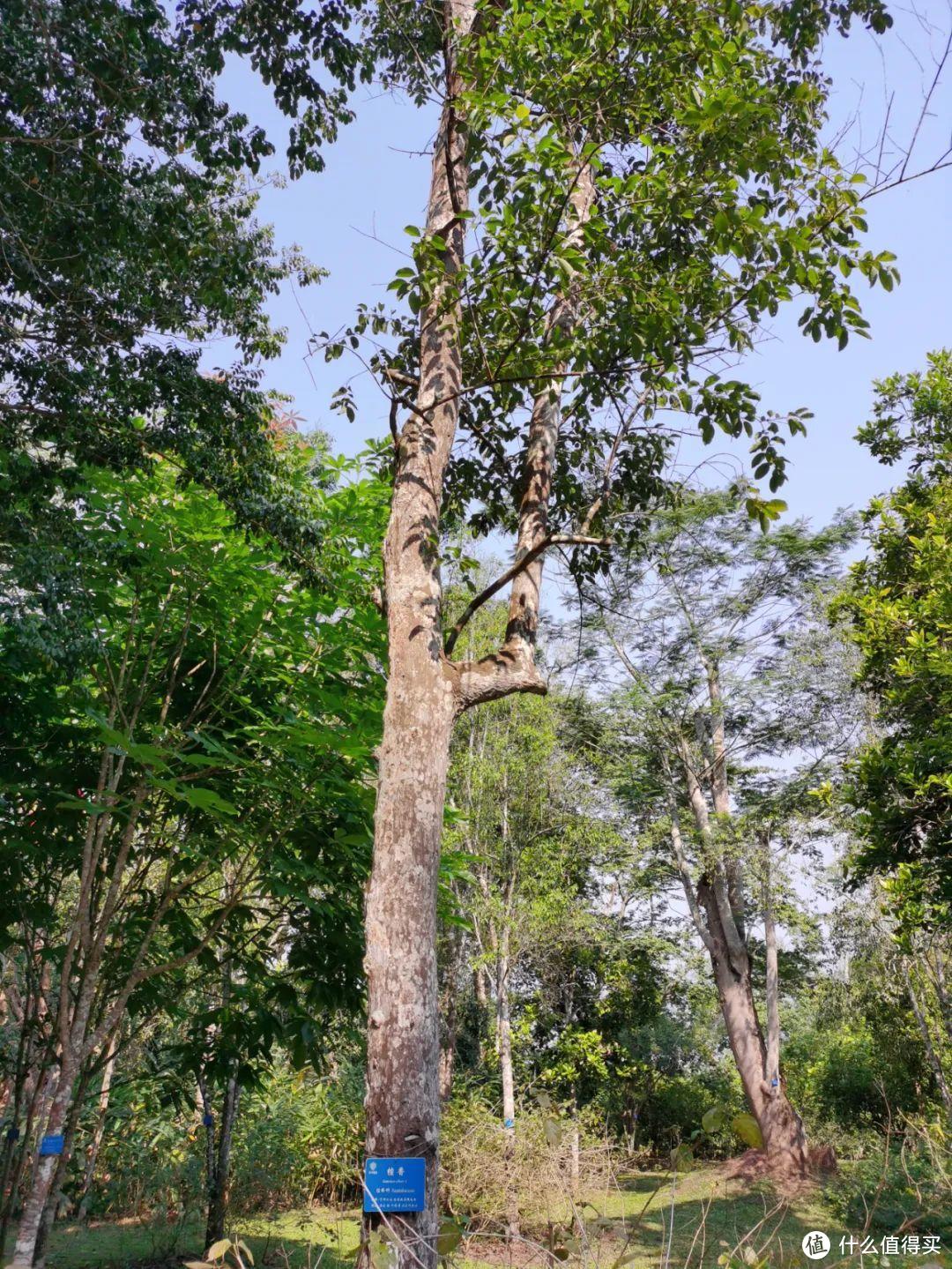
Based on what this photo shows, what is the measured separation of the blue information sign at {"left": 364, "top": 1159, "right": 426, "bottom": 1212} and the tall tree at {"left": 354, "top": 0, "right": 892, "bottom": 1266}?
5 centimetres

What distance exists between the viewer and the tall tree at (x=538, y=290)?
2.83 meters

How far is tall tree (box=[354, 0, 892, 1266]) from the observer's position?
2.83m

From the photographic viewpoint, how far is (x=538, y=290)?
4000 mm

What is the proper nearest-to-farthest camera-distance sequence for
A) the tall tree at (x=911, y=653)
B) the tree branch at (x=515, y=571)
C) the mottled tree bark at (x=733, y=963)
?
the tree branch at (x=515, y=571) → the tall tree at (x=911, y=653) → the mottled tree bark at (x=733, y=963)

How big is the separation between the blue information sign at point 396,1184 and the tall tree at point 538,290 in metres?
0.05

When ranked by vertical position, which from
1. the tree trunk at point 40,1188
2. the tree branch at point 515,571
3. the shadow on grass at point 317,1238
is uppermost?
the tree branch at point 515,571

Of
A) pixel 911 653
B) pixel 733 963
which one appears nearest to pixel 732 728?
pixel 733 963

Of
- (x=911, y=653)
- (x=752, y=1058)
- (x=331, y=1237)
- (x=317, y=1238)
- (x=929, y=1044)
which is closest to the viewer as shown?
(x=331, y=1237)

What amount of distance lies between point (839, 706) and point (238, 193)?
1217cm

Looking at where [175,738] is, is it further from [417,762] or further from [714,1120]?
[714,1120]

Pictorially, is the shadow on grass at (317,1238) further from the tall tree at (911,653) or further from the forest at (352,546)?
the tall tree at (911,653)

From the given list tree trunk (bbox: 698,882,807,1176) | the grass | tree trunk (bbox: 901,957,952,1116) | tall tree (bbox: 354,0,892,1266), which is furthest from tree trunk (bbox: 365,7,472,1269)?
tree trunk (bbox: 698,882,807,1176)

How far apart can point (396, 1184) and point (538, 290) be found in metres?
3.48

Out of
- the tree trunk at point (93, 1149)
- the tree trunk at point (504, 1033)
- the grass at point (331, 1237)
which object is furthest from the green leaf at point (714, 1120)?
the tree trunk at point (504, 1033)
